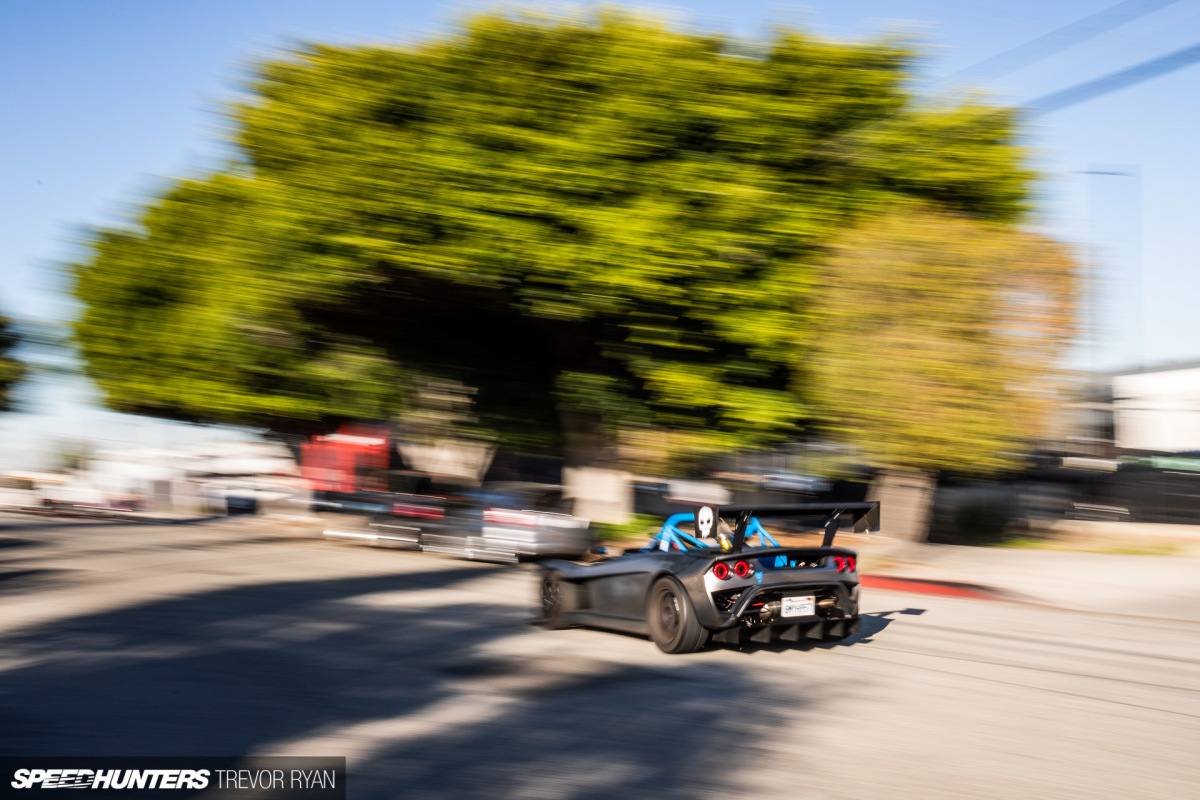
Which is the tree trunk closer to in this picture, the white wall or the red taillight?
the red taillight

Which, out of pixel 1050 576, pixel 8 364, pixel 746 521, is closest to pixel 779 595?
pixel 746 521

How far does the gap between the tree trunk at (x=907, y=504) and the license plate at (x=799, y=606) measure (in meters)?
11.7

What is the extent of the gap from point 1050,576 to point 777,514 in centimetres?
907

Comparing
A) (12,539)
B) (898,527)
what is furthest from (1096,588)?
(12,539)

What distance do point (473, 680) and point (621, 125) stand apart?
12.9m

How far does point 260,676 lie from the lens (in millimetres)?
7461

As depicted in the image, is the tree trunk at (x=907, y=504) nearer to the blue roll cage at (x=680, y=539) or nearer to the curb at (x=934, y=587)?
the curb at (x=934, y=587)

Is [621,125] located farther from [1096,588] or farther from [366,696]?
[366,696]

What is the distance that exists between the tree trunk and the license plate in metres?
11.7

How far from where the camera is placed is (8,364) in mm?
36344

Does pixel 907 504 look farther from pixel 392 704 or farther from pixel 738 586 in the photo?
pixel 392 704

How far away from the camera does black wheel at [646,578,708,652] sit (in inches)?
316

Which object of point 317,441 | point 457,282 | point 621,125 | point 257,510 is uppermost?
point 621,125

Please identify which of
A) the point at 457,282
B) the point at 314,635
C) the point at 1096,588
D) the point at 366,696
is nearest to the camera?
the point at 366,696
